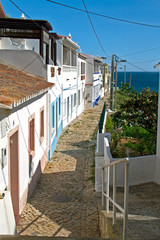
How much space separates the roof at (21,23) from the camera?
12.7 metres

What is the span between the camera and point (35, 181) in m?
10.9

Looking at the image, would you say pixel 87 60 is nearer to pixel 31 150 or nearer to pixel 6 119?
pixel 31 150

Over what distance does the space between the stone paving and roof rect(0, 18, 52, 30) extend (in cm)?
564

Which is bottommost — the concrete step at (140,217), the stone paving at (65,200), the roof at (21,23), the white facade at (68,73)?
the stone paving at (65,200)

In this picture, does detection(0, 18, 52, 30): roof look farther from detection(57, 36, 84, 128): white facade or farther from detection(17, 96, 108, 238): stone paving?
detection(57, 36, 84, 128): white facade

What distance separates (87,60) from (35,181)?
26.6 metres

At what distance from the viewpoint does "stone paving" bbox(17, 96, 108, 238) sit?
7.53m

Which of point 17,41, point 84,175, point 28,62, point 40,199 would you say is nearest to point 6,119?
point 40,199

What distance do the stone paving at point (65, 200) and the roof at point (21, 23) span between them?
18.5 feet

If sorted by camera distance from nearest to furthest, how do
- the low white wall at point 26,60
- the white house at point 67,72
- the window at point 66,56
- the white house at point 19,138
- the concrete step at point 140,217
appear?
1. the concrete step at point 140,217
2. the white house at point 19,138
3. the low white wall at point 26,60
4. the white house at point 67,72
5. the window at point 66,56

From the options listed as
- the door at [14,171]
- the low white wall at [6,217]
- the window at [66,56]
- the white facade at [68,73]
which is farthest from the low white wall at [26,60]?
the window at [66,56]

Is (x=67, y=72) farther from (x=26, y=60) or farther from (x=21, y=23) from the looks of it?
(x=21, y=23)

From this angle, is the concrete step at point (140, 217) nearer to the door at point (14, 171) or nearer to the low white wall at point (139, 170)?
the low white wall at point (139, 170)

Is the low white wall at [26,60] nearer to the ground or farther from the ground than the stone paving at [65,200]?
farther from the ground
